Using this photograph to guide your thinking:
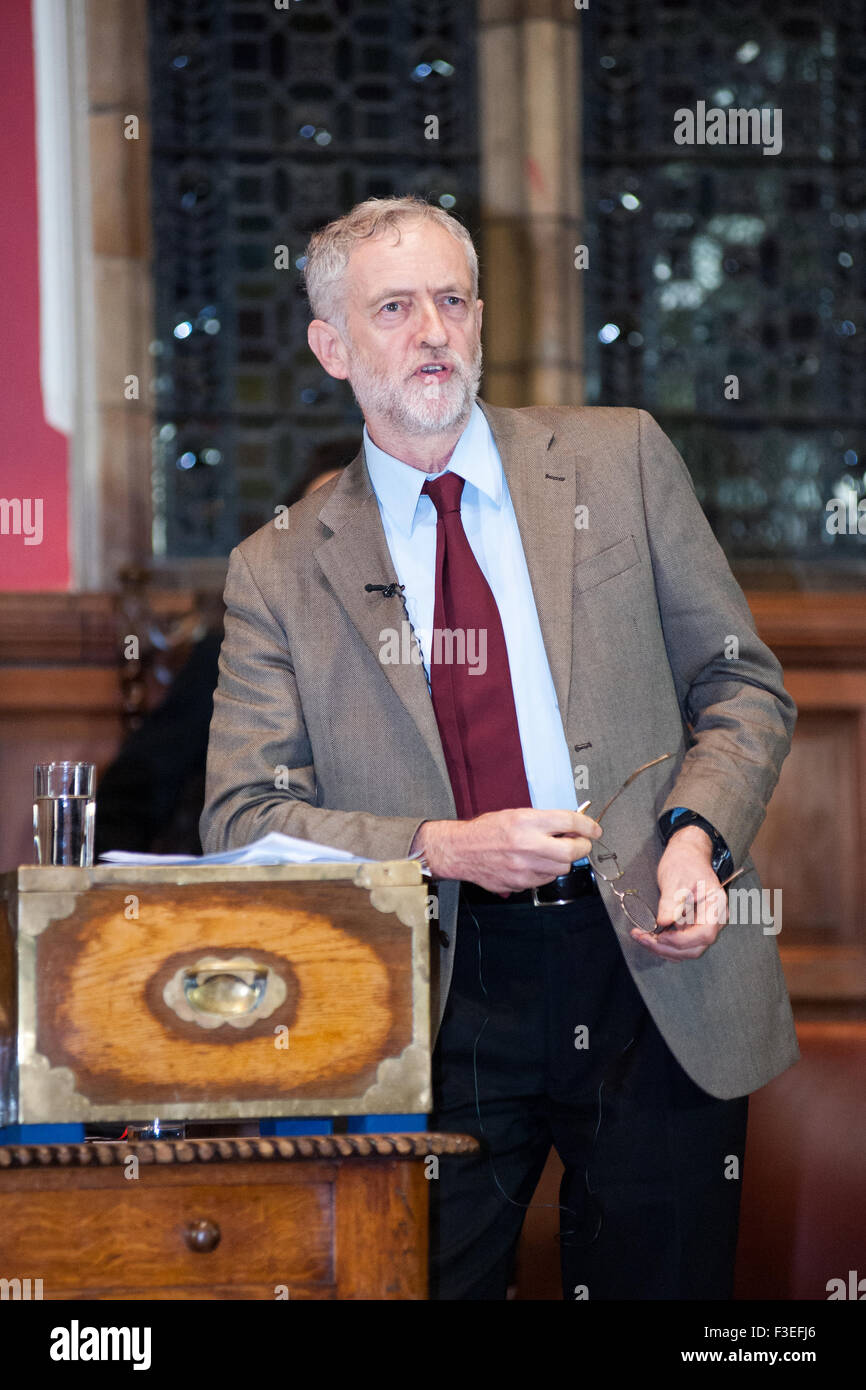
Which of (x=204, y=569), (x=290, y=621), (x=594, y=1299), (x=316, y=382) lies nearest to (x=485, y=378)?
(x=316, y=382)

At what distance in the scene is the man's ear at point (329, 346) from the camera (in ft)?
8.25

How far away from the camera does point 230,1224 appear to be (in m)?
1.68

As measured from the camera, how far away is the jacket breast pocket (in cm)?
231

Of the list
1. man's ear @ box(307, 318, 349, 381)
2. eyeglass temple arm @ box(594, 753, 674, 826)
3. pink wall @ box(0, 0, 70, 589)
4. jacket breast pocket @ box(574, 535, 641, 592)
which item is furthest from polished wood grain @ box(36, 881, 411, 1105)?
pink wall @ box(0, 0, 70, 589)

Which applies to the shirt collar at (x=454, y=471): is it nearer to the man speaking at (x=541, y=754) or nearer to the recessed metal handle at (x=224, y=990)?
the man speaking at (x=541, y=754)

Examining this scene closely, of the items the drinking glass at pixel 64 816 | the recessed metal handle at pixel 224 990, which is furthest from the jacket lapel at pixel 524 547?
the recessed metal handle at pixel 224 990

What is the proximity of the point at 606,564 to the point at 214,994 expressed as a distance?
931mm

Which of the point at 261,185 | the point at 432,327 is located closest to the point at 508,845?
the point at 432,327

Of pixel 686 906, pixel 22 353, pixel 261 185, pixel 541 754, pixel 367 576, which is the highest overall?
pixel 261 185

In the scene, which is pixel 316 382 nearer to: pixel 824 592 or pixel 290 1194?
pixel 824 592

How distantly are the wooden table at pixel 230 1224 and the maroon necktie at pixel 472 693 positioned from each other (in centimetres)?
66

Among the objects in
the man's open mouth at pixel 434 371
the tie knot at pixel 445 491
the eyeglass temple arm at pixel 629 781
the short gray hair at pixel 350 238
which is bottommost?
the eyeglass temple arm at pixel 629 781

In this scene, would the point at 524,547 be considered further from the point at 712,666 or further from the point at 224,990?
the point at 224,990

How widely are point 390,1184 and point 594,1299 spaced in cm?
74
